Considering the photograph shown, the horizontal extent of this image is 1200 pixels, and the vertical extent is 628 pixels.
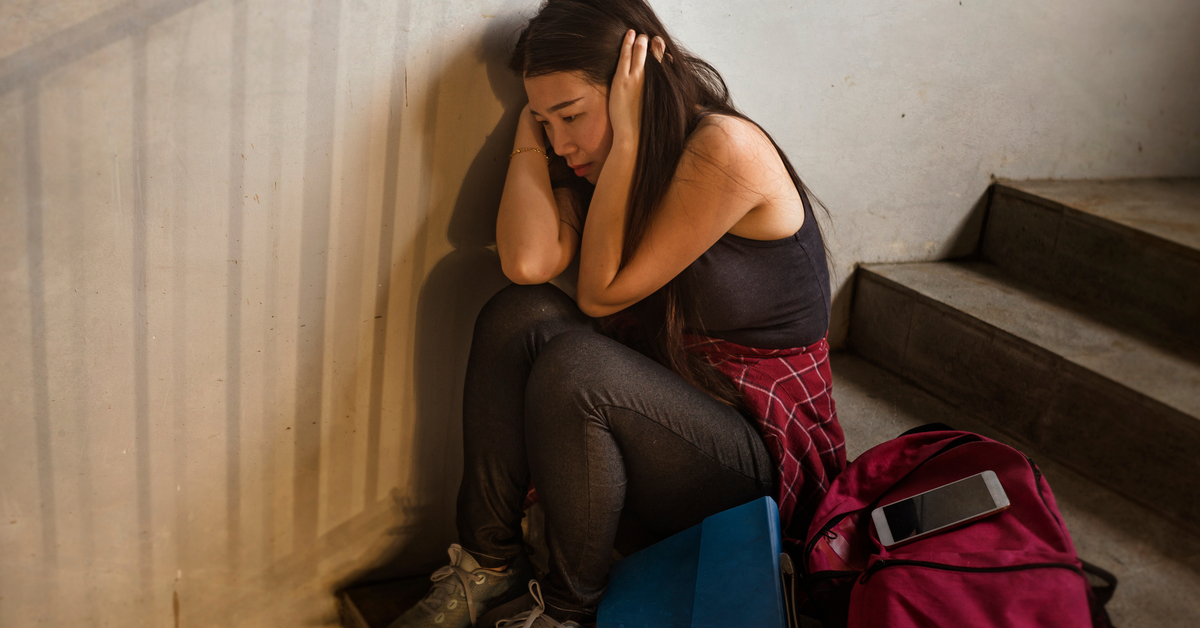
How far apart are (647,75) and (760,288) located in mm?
369

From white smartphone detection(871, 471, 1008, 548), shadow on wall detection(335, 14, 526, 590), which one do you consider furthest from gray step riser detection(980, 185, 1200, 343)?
shadow on wall detection(335, 14, 526, 590)

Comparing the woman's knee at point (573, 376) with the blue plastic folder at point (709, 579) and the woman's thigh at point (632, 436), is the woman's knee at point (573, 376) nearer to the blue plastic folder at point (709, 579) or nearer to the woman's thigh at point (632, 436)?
the woman's thigh at point (632, 436)

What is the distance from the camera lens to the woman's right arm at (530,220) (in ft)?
3.95

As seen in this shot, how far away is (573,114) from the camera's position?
114 cm

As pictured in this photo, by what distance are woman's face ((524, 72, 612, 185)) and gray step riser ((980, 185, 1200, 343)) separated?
1.10 m

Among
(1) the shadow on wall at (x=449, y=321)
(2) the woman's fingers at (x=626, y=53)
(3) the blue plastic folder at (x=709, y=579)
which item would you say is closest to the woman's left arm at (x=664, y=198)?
(2) the woman's fingers at (x=626, y=53)

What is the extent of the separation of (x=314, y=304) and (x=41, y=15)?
50cm

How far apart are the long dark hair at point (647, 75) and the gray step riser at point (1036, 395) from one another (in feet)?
1.96

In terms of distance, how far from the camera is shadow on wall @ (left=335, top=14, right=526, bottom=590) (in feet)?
3.95

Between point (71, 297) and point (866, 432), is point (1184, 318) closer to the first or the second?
point (866, 432)

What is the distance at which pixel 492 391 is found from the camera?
1.24m

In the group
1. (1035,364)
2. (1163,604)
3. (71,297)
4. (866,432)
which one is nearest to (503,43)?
(71,297)

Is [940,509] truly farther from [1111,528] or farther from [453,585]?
[453,585]

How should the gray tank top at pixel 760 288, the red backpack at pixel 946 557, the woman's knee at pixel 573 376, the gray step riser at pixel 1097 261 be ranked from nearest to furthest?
the red backpack at pixel 946 557
the woman's knee at pixel 573 376
the gray tank top at pixel 760 288
the gray step riser at pixel 1097 261
